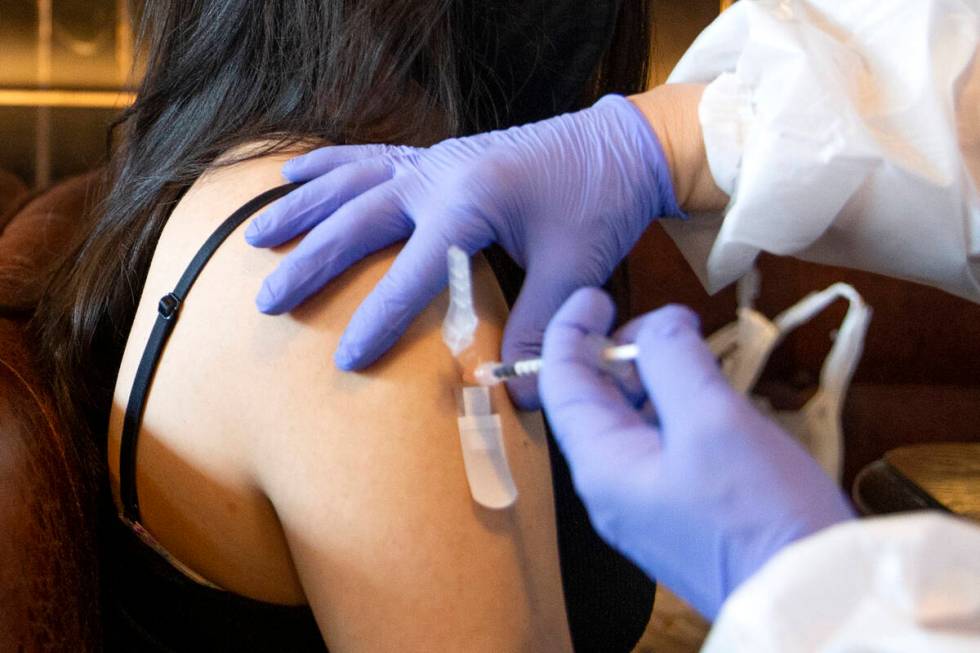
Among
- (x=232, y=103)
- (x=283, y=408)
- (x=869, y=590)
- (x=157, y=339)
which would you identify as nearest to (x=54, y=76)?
(x=232, y=103)

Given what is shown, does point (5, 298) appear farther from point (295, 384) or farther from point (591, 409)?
point (591, 409)

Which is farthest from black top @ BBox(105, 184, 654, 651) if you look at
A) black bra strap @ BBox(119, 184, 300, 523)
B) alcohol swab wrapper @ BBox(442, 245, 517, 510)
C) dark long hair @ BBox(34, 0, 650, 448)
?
alcohol swab wrapper @ BBox(442, 245, 517, 510)

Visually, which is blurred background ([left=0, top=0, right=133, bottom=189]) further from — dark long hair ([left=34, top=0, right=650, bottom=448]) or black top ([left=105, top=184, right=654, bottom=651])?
black top ([left=105, top=184, right=654, bottom=651])

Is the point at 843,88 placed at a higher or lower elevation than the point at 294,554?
higher

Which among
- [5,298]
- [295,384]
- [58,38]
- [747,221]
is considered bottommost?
[58,38]

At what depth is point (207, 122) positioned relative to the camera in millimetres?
886

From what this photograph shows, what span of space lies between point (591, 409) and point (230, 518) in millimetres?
332

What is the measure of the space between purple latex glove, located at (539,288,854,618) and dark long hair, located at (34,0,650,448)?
0.39m

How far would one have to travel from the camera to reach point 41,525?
0.68m

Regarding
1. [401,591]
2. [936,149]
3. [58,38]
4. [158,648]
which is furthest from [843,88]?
→ [58,38]

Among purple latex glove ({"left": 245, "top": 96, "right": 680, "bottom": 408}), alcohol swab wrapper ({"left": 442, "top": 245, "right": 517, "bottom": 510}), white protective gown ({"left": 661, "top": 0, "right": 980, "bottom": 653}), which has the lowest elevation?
alcohol swab wrapper ({"left": 442, "top": 245, "right": 517, "bottom": 510})

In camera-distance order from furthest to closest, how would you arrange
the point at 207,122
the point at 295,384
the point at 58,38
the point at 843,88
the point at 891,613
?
A: 1. the point at 58,38
2. the point at 207,122
3. the point at 843,88
4. the point at 295,384
5. the point at 891,613

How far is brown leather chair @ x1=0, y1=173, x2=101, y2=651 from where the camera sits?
2.08ft

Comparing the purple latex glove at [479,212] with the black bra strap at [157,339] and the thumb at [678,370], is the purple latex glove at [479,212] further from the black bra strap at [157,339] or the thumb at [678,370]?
the thumb at [678,370]
